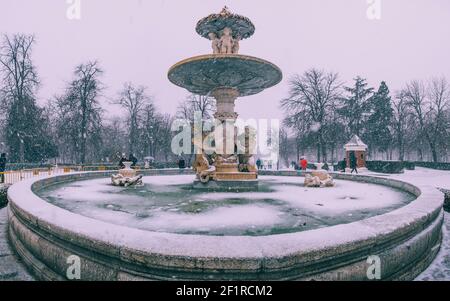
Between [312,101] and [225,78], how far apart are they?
2952 cm

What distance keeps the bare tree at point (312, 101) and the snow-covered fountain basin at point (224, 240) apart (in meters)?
33.4

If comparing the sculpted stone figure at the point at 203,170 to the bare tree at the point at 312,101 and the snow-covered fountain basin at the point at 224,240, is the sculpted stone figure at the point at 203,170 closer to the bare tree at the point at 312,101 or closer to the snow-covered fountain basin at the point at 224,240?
the snow-covered fountain basin at the point at 224,240

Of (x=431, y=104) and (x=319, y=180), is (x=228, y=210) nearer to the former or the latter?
(x=319, y=180)

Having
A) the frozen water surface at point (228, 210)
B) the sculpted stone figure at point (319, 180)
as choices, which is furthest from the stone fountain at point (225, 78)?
the frozen water surface at point (228, 210)

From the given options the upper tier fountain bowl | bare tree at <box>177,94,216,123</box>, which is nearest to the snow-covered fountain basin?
the upper tier fountain bowl

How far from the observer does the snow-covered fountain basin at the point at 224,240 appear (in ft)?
10.8

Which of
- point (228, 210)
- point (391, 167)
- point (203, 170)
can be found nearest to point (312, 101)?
point (391, 167)

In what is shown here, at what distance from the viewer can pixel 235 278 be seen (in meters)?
3.26

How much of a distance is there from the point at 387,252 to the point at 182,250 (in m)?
2.83

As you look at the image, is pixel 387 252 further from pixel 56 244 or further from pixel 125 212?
pixel 125 212

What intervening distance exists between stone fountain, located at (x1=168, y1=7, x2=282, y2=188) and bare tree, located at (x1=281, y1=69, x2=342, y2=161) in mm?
25482

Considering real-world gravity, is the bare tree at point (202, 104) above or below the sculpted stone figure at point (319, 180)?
above

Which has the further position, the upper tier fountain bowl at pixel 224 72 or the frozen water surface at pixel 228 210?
the upper tier fountain bowl at pixel 224 72

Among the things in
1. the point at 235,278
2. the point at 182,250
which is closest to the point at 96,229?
the point at 182,250
